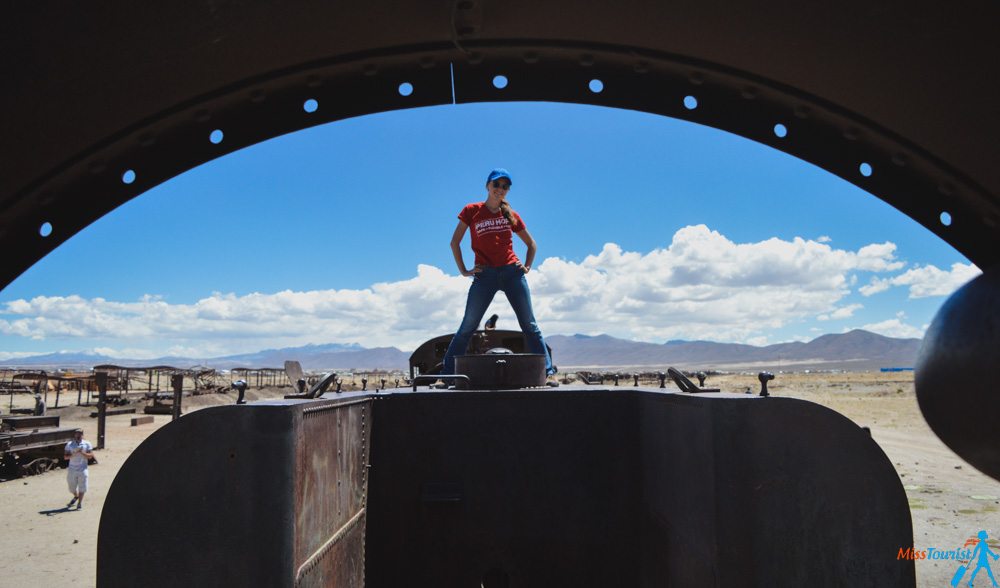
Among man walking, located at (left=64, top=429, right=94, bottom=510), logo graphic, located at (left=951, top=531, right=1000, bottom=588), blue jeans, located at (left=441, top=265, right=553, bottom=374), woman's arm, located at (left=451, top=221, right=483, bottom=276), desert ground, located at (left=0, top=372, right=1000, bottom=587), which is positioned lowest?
desert ground, located at (left=0, top=372, right=1000, bottom=587)

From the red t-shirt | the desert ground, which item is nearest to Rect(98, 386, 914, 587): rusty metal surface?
the red t-shirt

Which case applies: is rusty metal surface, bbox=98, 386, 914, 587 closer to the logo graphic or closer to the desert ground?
the desert ground

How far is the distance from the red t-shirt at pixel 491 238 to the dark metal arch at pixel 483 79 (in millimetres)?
3655

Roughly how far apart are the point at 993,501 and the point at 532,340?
1289cm

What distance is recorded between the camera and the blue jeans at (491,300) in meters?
5.75

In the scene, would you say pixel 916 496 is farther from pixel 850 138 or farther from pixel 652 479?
pixel 850 138

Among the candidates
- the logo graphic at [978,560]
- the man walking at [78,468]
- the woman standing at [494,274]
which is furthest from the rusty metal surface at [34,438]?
the logo graphic at [978,560]

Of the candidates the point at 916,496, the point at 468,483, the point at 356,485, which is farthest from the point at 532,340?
the point at 916,496

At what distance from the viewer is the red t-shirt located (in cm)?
579

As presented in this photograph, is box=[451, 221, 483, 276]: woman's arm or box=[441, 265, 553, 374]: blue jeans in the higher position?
box=[451, 221, 483, 276]: woman's arm

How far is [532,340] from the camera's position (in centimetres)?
579

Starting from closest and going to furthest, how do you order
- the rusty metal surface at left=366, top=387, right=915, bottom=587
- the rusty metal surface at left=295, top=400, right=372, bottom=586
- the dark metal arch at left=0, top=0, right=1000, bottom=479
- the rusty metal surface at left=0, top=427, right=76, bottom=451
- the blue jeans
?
1. the dark metal arch at left=0, top=0, right=1000, bottom=479
2. the rusty metal surface at left=295, top=400, right=372, bottom=586
3. the rusty metal surface at left=366, top=387, right=915, bottom=587
4. the blue jeans
5. the rusty metal surface at left=0, top=427, right=76, bottom=451

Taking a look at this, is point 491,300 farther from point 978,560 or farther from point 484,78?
point 978,560

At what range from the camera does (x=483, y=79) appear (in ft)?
6.75
